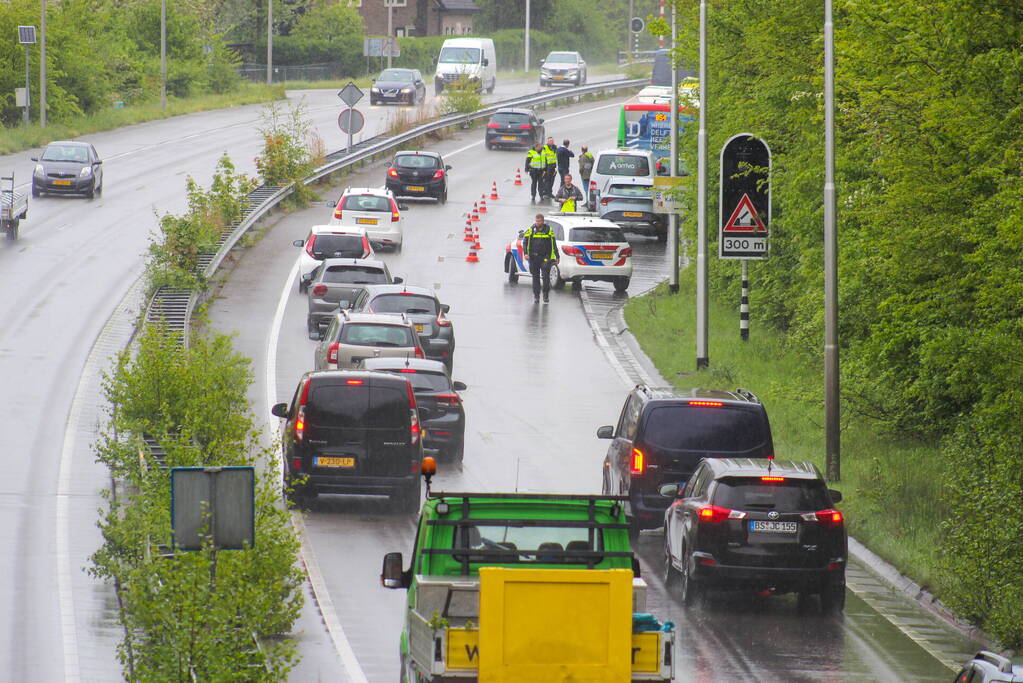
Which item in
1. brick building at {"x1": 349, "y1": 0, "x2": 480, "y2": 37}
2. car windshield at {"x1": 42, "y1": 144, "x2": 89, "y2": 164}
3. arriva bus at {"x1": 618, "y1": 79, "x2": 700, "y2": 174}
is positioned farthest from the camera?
brick building at {"x1": 349, "y1": 0, "x2": 480, "y2": 37}

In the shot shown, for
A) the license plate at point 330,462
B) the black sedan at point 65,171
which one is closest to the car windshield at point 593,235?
the black sedan at point 65,171

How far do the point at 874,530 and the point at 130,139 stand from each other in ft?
169

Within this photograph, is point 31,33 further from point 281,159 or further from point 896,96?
point 896,96

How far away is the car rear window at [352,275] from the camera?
1373 inches

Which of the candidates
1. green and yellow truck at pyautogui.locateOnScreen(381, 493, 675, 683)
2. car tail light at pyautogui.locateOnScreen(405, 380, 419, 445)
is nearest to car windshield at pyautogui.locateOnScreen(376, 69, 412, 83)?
car tail light at pyautogui.locateOnScreen(405, 380, 419, 445)

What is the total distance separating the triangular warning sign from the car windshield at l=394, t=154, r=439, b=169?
23.5m

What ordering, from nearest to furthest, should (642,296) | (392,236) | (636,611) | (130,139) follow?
(636,611) → (642,296) → (392,236) → (130,139)

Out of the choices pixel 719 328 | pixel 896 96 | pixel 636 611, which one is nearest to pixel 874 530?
pixel 896 96

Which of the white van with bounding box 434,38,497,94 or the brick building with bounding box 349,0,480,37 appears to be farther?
the brick building with bounding box 349,0,480,37

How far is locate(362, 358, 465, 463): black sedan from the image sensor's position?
24422 mm

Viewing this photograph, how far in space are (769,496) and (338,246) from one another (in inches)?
932

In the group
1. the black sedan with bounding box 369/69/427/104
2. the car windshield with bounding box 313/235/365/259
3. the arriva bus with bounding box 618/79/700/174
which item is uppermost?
the black sedan with bounding box 369/69/427/104

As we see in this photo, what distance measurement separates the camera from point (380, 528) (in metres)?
20.9

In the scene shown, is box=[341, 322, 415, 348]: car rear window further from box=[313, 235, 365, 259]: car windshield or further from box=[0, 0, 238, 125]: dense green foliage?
box=[0, 0, 238, 125]: dense green foliage
